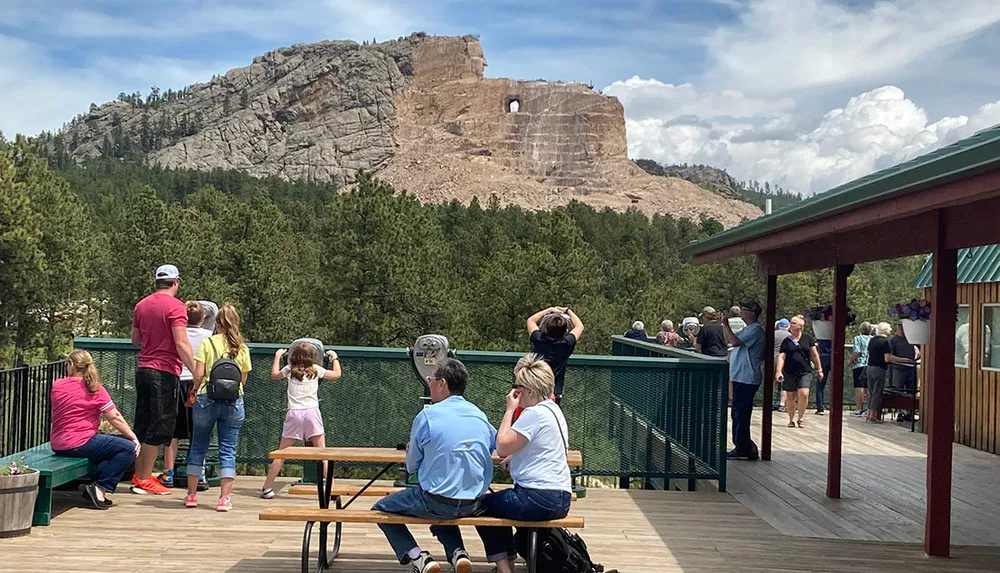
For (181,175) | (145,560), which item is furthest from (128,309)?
(181,175)

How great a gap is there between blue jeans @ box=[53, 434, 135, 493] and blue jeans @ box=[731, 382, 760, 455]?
607cm

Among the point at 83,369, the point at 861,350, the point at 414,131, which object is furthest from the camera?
the point at 414,131

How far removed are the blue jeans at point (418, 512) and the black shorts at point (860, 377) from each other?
42.0ft

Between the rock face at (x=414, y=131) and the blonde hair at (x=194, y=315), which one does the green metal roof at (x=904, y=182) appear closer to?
the blonde hair at (x=194, y=315)

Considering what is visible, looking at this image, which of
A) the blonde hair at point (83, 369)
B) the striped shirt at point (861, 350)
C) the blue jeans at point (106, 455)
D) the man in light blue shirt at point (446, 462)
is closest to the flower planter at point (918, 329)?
the man in light blue shirt at point (446, 462)

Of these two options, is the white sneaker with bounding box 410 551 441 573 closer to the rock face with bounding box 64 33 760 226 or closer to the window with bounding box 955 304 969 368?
the window with bounding box 955 304 969 368

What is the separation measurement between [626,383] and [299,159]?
166m

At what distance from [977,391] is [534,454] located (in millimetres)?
9819

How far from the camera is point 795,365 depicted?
14.3m

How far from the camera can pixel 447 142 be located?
16900cm

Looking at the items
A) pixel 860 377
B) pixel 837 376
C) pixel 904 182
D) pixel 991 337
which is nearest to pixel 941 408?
pixel 904 182

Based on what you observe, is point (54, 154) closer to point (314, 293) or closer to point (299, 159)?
point (299, 159)

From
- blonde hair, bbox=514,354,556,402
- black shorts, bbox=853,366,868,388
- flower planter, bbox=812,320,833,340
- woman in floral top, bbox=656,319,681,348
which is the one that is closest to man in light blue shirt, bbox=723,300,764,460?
flower planter, bbox=812,320,833,340

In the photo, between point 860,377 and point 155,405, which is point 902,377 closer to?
point 860,377
